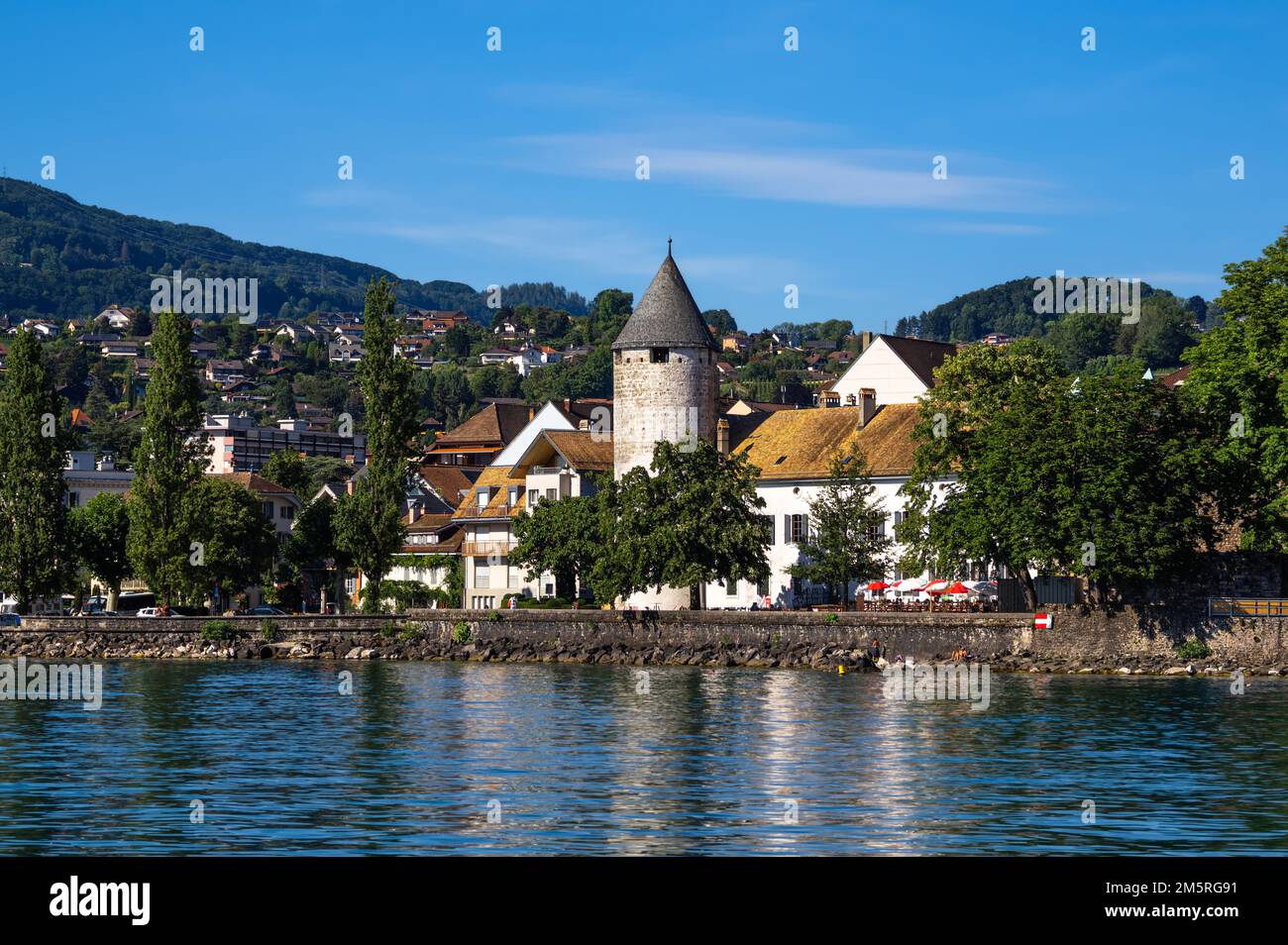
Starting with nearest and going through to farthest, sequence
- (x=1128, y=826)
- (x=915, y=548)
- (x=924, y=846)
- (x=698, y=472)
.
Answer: (x=924, y=846), (x=1128, y=826), (x=915, y=548), (x=698, y=472)

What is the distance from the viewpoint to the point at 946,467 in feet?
243

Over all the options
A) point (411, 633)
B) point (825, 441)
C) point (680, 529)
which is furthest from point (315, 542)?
point (680, 529)

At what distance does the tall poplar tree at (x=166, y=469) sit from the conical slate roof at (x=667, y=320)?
2121cm

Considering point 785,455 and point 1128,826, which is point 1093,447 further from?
point 1128,826

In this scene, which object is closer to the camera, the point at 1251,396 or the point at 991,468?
the point at 1251,396

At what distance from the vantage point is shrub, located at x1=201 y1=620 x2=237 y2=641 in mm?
83500

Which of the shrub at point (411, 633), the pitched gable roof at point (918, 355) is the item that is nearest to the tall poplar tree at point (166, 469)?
the shrub at point (411, 633)

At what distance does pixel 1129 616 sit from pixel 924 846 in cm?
4330

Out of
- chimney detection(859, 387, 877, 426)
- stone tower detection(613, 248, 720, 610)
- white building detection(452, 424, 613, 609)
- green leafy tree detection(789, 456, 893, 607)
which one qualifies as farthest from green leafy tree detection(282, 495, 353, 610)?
green leafy tree detection(789, 456, 893, 607)

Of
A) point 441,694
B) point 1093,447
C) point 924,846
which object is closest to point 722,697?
point 441,694

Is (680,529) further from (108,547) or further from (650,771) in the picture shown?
(650,771)

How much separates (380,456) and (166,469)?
1023 centimetres

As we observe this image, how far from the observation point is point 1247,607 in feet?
215

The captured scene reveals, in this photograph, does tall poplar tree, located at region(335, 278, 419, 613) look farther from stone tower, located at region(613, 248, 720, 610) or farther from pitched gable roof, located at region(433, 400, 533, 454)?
pitched gable roof, located at region(433, 400, 533, 454)
